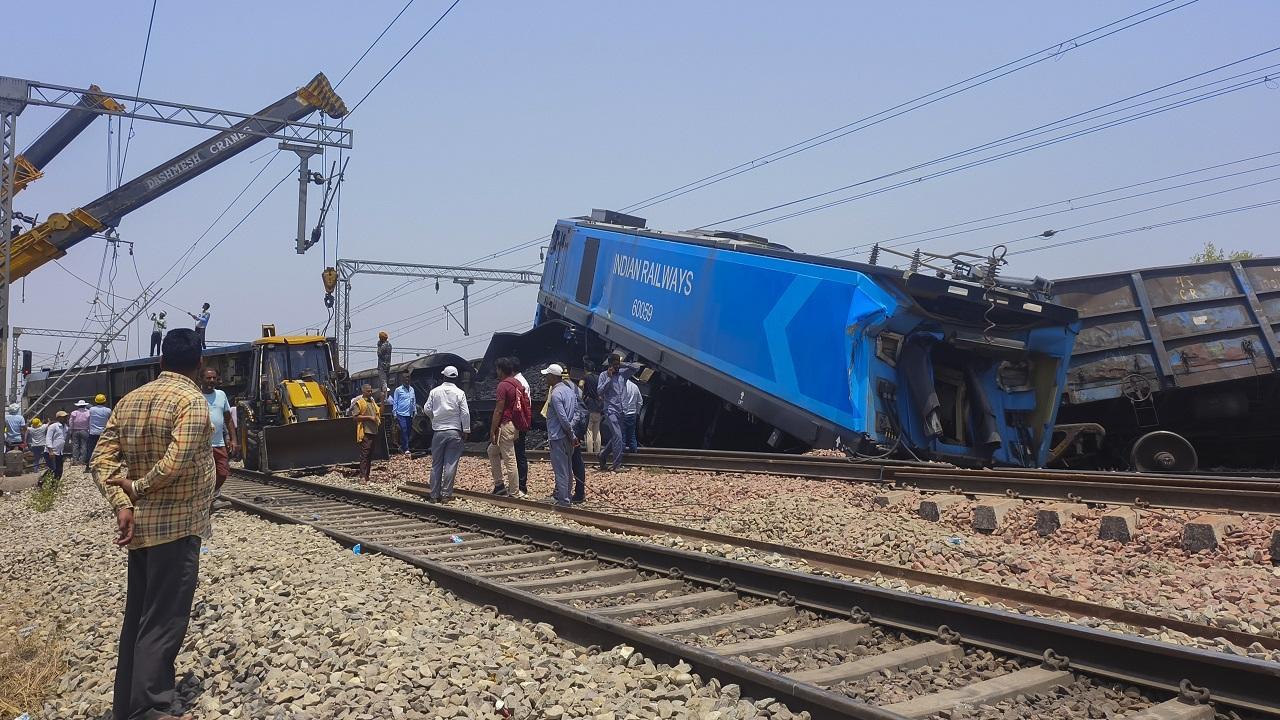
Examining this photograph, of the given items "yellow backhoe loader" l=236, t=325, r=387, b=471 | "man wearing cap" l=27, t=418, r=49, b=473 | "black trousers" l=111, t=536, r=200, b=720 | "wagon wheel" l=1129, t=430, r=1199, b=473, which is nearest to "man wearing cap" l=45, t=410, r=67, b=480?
"yellow backhoe loader" l=236, t=325, r=387, b=471

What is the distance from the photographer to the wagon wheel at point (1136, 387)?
1320 centimetres

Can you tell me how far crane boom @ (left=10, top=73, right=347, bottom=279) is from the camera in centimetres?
2014

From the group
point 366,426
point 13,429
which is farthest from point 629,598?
point 13,429

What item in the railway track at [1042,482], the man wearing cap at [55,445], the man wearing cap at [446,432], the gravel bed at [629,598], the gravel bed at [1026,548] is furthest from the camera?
the man wearing cap at [55,445]

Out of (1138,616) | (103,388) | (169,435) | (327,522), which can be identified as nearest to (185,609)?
(169,435)

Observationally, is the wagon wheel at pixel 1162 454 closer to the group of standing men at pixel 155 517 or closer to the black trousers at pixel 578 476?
the black trousers at pixel 578 476

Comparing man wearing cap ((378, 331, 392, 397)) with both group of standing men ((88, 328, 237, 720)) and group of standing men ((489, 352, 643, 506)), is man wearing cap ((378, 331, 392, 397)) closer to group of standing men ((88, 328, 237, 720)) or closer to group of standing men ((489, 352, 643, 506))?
group of standing men ((489, 352, 643, 506))

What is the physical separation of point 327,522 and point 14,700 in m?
4.87

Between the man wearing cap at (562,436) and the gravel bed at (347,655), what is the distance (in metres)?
3.23

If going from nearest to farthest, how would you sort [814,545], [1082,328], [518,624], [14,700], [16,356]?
[14,700] < [518,624] < [814,545] < [1082,328] < [16,356]

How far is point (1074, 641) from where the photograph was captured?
3.88 m

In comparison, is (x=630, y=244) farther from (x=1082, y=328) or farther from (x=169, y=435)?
(x=169, y=435)

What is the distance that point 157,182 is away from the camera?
21312mm

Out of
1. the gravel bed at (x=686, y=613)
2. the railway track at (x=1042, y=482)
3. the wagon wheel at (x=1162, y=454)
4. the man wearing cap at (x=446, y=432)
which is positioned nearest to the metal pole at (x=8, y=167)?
the man wearing cap at (x=446, y=432)
